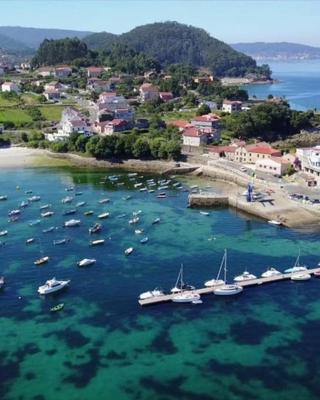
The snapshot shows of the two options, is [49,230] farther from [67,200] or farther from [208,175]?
[208,175]

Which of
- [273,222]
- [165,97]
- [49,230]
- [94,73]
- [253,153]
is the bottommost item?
[49,230]

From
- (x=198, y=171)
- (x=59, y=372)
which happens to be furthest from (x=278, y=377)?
(x=198, y=171)

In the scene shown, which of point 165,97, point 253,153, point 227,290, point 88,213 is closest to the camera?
point 227,290

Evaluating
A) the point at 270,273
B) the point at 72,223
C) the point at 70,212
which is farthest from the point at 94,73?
the point at 270,273

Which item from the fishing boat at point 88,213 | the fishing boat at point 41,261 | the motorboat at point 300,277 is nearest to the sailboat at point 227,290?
the motorboat at point 300,277

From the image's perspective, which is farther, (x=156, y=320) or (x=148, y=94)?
(x=148, y=94)

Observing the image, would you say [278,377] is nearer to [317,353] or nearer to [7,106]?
[317,353]
